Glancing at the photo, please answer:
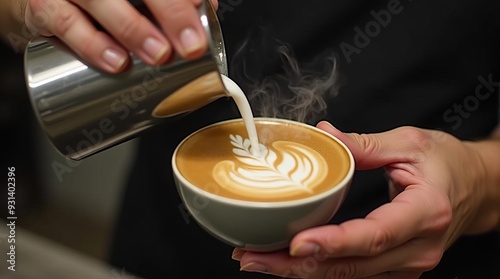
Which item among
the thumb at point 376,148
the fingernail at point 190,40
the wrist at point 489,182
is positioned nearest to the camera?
the fingernail at point 190,40

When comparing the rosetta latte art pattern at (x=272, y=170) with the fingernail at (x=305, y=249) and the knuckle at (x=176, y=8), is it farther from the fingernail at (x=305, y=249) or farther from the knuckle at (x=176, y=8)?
the knuckle at (x=176, y=8)

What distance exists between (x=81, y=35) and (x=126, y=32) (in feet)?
0.23

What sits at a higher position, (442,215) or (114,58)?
(114,58)

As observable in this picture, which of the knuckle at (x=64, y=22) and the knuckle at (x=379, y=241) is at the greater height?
the knuckle at (x=64, y=22)

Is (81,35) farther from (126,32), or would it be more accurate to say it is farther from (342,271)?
(342,271)

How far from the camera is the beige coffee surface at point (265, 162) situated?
788 millimetres

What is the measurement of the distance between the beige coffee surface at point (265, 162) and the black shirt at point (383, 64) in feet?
0.72

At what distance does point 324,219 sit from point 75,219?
6.05 feet

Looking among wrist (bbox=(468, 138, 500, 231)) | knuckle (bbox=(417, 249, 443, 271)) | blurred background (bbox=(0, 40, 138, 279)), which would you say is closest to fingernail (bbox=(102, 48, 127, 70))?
knuckle (bbox=(417, 249, 443, 271))

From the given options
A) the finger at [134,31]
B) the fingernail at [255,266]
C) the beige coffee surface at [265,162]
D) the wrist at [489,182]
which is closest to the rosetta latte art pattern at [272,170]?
the beige coffee surface at [265,162]

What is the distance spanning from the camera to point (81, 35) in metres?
0.75

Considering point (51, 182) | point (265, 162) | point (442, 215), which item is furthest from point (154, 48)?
point (51, 182)

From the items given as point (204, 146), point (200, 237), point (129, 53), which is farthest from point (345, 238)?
point (200, 237)

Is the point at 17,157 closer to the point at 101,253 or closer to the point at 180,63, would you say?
the point at 101,253
